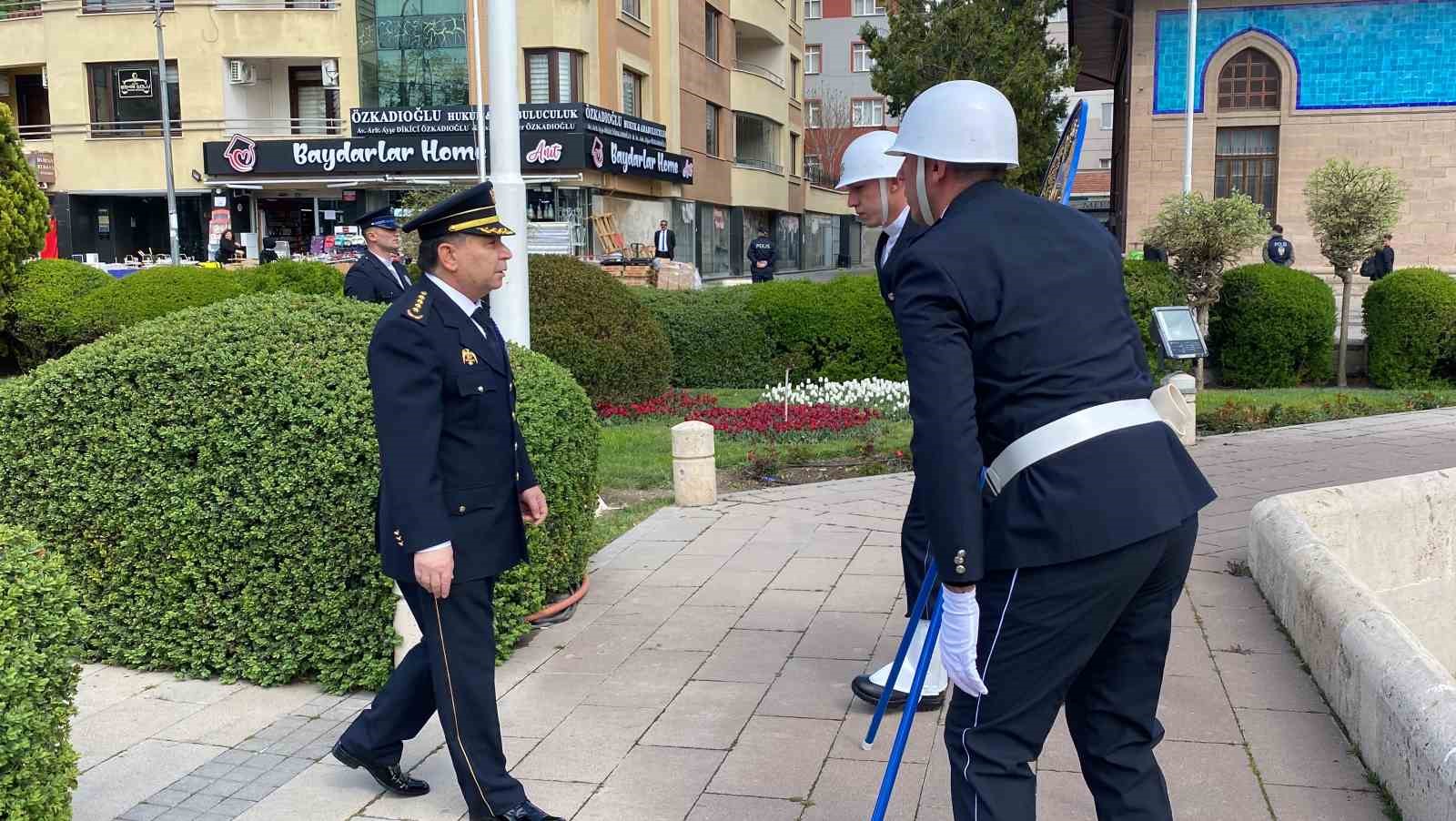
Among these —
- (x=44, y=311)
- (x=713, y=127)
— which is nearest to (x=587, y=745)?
(x=44, y=311)

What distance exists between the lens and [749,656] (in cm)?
546

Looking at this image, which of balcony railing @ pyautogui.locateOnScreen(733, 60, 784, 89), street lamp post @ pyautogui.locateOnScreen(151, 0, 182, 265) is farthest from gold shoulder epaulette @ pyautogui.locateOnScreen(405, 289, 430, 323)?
balcony railing @ pyautogui.locateOnScreen(733, 60, 784, 89)

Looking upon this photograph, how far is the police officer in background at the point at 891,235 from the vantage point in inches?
177

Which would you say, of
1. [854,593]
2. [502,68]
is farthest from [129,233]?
[854,593]

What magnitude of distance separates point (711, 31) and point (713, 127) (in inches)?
132

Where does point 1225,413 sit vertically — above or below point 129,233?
below

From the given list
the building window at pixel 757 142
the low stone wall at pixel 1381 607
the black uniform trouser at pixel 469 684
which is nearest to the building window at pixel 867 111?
the building window at pixel 757 142

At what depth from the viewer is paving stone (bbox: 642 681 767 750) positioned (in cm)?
455

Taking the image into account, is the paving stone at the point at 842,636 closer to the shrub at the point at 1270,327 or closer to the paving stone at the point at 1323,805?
the paving stone at the point at 1323,805

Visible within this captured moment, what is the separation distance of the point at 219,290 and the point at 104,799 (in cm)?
1450

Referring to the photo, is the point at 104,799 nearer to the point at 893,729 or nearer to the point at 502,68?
→ the point at 893,729

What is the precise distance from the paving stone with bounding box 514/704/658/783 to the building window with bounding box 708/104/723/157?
40033 millimetres

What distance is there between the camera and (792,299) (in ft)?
50.8

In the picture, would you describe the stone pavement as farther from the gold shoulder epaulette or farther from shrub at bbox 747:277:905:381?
shrub at bbox 747:277:905:381
